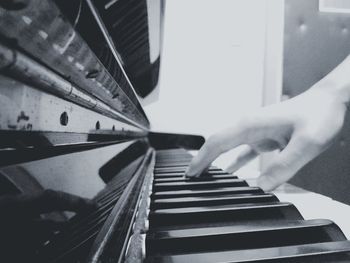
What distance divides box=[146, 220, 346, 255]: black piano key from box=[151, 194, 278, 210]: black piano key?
0.14m

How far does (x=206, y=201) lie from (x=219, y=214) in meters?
0.08

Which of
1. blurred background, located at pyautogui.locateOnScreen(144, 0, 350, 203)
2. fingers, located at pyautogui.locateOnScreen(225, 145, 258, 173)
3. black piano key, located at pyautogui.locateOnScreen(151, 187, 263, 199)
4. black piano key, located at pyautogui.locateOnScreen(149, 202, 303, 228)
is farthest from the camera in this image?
blurred background, located at pyautogui.locateOnScreen(144, 0, 350, 203)

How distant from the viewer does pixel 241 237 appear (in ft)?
1.48

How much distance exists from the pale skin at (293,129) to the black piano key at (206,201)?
176 millimetres

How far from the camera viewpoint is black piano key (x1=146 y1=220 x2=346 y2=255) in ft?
1.41

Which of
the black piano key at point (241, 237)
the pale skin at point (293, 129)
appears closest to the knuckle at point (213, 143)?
the pale skin at point (293, 129)

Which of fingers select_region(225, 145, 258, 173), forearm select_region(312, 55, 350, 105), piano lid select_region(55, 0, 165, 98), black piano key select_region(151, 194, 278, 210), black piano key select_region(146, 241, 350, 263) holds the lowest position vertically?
black piano key select_region(146, 241, 350, 263)

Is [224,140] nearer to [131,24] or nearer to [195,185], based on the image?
[195,185]

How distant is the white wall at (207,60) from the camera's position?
3490 millimetres

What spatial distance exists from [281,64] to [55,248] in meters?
2.86

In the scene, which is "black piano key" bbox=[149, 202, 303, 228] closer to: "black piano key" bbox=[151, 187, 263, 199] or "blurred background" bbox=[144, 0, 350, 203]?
"black piano key" bbox=[151, 187, 263, 199]

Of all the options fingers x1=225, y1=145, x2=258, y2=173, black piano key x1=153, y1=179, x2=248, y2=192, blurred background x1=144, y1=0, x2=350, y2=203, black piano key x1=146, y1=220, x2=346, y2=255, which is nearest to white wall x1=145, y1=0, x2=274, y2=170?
blurred background x1=144, y1=0, x2=350, y2=203

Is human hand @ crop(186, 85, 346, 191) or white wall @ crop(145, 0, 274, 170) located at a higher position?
white wall @ crop(145, 0, 274, 170)

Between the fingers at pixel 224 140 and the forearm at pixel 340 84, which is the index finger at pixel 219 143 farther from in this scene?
the forearm at pixel 340 84
